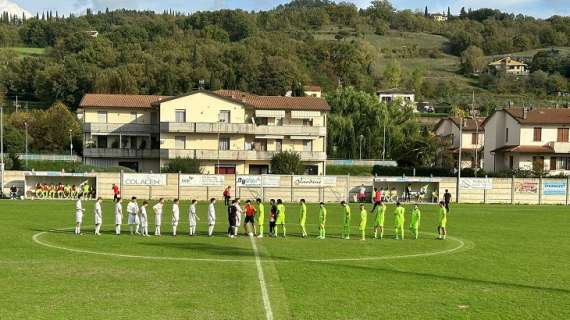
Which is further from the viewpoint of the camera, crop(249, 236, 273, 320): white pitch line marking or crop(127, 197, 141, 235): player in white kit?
crop(127, 197, 141, 235): player in white kit

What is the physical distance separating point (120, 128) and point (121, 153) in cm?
325

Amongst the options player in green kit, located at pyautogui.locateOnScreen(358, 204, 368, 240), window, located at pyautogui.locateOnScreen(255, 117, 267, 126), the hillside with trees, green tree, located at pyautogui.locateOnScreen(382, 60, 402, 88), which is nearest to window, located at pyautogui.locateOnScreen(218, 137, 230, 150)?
window, located at pyautogui.locateOnScreen(255, 117, 267, 126)

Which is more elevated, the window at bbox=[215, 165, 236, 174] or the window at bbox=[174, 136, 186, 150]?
the window at bbox=[174, 136, 186, 150]

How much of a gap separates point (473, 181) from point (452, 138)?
131ft

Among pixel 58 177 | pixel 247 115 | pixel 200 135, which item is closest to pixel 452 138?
pixel 247 115

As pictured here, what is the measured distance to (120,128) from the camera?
78.0 m

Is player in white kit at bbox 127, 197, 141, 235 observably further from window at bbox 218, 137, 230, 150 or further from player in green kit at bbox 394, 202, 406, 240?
window at bbox 218, 137, 230, 150

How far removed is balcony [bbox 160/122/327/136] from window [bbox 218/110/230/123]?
147 cm

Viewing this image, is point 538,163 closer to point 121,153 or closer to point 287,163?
point 287,163

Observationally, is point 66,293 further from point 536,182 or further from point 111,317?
point 536,182

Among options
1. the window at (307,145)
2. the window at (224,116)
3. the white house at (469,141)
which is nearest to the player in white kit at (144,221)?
the window at (224,116)

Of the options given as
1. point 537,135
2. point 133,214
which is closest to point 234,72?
point 537,135

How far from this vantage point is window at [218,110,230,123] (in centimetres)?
7462

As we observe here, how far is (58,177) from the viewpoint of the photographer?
53.3 meters
